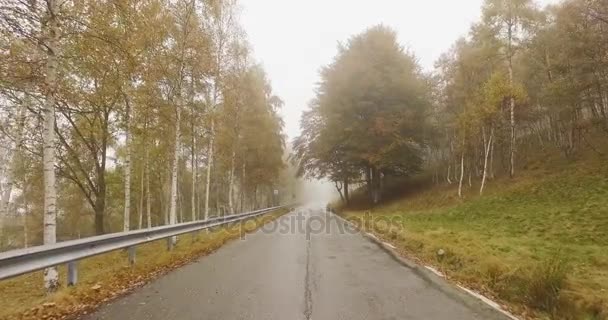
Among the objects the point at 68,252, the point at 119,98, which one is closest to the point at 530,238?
the point at 68,252

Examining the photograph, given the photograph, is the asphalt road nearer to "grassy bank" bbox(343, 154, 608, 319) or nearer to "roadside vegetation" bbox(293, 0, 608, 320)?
→ "grassy bank" bbox(343, 154, 608, 319)

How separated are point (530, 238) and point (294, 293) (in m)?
10.5

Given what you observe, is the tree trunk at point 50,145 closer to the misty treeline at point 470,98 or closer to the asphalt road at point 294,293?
the asphalt road at point 294,293

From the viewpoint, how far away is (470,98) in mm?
26234

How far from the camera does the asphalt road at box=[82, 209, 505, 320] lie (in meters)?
5.01

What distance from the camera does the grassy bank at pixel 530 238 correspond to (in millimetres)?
5742

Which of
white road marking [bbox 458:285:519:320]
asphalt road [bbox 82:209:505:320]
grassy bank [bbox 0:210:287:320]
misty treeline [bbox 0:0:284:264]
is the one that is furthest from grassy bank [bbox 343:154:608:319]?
misty treeline [bbox 0:0:284:264]

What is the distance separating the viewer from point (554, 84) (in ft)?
76.3

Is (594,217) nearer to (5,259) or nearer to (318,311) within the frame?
(318,311)

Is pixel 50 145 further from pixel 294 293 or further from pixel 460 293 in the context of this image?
pixel 460 293

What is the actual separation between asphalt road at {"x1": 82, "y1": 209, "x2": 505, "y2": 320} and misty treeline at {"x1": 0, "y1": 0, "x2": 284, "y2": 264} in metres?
3.67

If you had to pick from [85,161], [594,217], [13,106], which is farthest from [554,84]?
[85,161]

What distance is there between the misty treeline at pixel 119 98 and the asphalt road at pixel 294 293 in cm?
367

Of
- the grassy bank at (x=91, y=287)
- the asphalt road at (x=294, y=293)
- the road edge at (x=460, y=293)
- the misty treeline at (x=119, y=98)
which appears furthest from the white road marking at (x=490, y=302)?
the misty treeline at (x=119, y=98)
